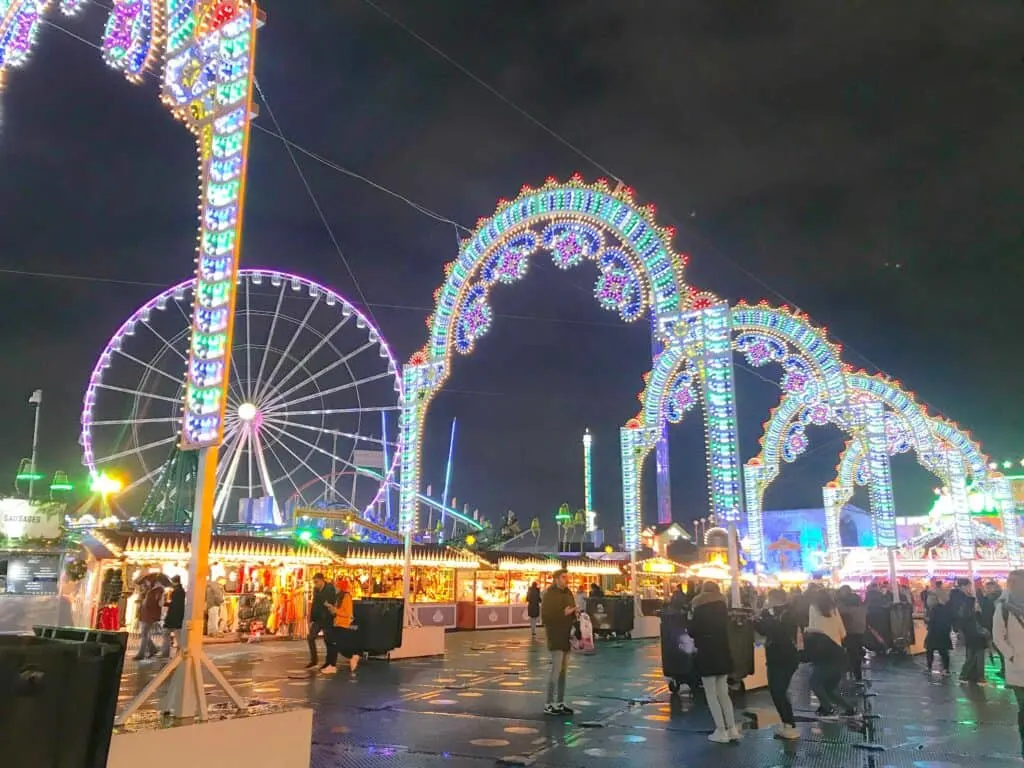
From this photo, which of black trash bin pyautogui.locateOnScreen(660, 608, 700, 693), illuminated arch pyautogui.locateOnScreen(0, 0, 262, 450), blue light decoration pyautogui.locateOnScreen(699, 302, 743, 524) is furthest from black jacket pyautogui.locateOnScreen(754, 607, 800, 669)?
illuminated arch pyautogui.locateOnScreen(0, 0, 262, 450)

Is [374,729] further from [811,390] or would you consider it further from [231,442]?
[231,442]

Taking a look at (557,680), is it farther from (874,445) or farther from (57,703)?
(874,445)

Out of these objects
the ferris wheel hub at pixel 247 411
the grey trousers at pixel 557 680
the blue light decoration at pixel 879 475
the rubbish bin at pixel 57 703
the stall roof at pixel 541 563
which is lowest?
the grey trousers at pixel 557 680

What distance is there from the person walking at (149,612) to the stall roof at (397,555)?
739 cm

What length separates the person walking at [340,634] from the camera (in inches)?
467

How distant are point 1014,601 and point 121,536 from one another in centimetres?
1677

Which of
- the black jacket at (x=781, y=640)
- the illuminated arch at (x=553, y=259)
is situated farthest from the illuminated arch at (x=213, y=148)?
the illuminated arch at (x=553, y=259)

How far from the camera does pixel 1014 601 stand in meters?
6.05

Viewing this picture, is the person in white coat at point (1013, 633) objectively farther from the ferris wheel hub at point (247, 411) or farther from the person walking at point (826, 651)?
the ferris wheel hub at point (247, 411)

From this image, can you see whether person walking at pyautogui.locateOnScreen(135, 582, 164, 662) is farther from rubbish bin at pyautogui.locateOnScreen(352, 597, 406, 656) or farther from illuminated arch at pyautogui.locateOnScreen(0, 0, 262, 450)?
illuminated arch at pyautogui.locateOnScreen(0, 0, 262, 450)

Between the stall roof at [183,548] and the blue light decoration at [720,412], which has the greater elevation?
the blue light decoration at [720,412]

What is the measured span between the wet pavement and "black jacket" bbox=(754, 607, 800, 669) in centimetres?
63

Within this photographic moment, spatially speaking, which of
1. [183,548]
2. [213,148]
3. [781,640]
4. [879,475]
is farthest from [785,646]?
[183,548]

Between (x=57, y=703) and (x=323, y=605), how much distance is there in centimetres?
1018
